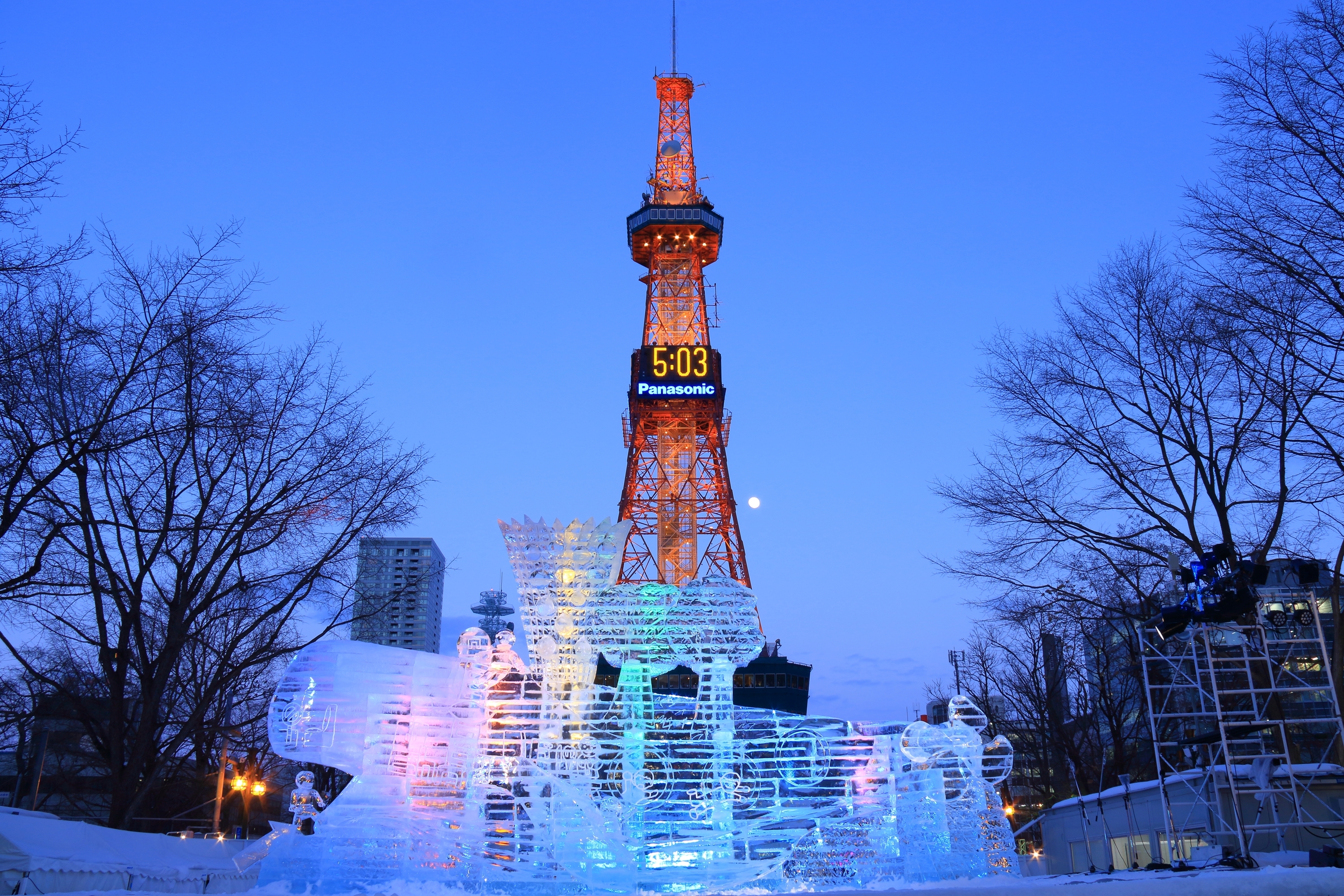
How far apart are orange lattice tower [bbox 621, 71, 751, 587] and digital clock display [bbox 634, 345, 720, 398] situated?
0.15 feet

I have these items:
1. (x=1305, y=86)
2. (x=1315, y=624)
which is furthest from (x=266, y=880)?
(x=1305, y=86)

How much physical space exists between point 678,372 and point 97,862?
3951cm

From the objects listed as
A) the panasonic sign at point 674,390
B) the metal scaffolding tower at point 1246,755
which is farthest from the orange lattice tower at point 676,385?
the metal scaffolding tower at point 1246,755

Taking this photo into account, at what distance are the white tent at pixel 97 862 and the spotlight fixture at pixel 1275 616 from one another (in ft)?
43.1

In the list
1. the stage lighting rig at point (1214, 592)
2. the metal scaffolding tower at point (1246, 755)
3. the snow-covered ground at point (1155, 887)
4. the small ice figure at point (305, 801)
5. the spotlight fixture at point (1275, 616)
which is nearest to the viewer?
the snow-covered ground at point (1155, 887)

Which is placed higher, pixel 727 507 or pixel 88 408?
pixel 727 507

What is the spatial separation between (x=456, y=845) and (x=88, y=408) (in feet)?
24.0

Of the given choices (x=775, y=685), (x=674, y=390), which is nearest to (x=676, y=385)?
(x=674, y=390)

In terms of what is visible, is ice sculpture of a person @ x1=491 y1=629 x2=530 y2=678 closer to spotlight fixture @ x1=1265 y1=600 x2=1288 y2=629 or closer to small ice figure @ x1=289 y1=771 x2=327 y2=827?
small ice figure @ x1=289 y1=771 x2=327 y2=827

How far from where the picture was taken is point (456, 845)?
30.0ft

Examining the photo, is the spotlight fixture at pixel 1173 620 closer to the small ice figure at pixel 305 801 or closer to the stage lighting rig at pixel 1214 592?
the stage lighting rig at pixel 1214 592

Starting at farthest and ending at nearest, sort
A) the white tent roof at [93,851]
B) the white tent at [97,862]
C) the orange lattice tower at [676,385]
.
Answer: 1. the orange lattice tower at [676,385]
2. the white tent roof at [93,851]
3. the white tent at [97,862]

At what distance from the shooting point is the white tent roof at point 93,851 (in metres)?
9.52

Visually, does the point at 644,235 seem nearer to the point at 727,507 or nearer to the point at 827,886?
the point at 727,507
